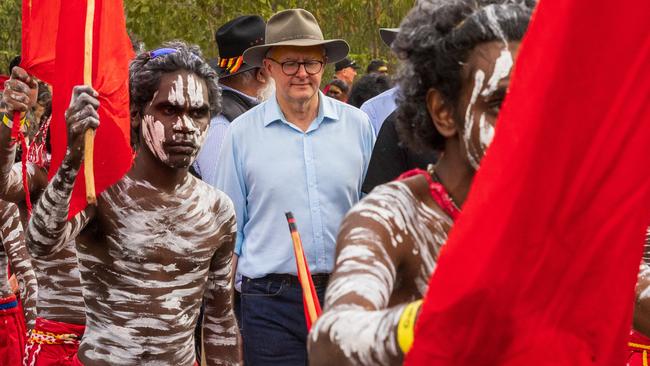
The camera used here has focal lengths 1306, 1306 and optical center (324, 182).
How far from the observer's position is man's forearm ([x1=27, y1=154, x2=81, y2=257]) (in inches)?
188

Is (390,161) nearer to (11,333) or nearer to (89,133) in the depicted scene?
(89,133)

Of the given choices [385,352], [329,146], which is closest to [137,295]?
[329,146]

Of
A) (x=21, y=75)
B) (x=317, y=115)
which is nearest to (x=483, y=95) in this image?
(x=21, y=75)

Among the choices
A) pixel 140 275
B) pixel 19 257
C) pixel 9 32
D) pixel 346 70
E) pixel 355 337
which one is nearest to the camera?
pixel 355 337

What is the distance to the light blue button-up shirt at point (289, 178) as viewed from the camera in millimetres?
6363

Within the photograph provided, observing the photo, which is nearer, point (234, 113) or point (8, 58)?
point (234, 113)

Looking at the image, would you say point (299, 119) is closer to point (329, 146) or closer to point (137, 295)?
point (329, 146)

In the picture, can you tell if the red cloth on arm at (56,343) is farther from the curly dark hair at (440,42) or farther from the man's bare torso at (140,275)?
the curly dark hair at (440,42)

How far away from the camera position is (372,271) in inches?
113

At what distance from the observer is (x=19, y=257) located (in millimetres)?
7398

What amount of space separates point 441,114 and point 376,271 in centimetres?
66

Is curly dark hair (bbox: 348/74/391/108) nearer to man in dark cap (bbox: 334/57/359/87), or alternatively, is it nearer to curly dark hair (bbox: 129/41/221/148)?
man in dark cap (bbox: 334/57/359/87)

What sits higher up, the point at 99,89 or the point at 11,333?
the point at 99,89

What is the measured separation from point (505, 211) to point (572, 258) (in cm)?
20
